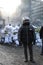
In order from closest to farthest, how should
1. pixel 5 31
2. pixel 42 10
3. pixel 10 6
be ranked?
pixel 5 31
pixel 42 10
pixel 10 6

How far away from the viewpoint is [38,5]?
46.3 ft

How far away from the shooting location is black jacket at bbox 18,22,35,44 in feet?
23.9

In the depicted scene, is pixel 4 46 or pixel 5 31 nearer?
pixel 4 46

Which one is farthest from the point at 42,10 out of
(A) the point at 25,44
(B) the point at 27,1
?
(A) the point at 25,44

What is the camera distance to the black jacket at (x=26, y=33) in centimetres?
729

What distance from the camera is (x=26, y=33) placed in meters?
7.29

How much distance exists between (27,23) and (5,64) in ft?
5.05

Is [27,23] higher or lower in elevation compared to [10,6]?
lower

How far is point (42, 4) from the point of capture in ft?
46.1

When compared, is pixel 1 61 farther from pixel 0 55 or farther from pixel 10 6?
pixel 10 6

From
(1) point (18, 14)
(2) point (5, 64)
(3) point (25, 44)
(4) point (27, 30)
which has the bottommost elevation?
(2) point (5, 64)

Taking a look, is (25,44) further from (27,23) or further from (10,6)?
(10,6)

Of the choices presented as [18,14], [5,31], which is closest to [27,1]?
[18,14]

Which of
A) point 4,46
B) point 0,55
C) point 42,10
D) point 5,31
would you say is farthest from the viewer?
point 42,10
